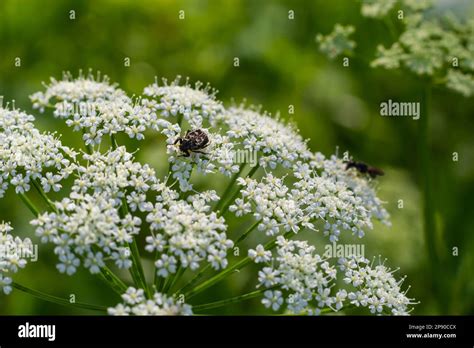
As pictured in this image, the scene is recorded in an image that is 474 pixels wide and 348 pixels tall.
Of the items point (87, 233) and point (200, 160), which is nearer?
point (87, 233)

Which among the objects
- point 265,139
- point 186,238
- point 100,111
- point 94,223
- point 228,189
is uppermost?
point 100,111

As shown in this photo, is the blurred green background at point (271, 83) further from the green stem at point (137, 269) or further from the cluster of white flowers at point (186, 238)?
the cluster of white flowers at point (186, 238)

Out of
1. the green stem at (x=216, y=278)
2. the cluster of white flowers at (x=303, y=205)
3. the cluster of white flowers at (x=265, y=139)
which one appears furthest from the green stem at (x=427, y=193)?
the green stem at (x=216, y=278)

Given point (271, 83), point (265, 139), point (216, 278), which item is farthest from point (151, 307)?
point (271, 83)

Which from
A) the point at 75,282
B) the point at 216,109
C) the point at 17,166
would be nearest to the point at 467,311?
the point at 216,109

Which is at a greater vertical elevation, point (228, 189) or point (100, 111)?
point (100, 111)

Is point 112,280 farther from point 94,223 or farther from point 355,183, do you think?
point 355,183
